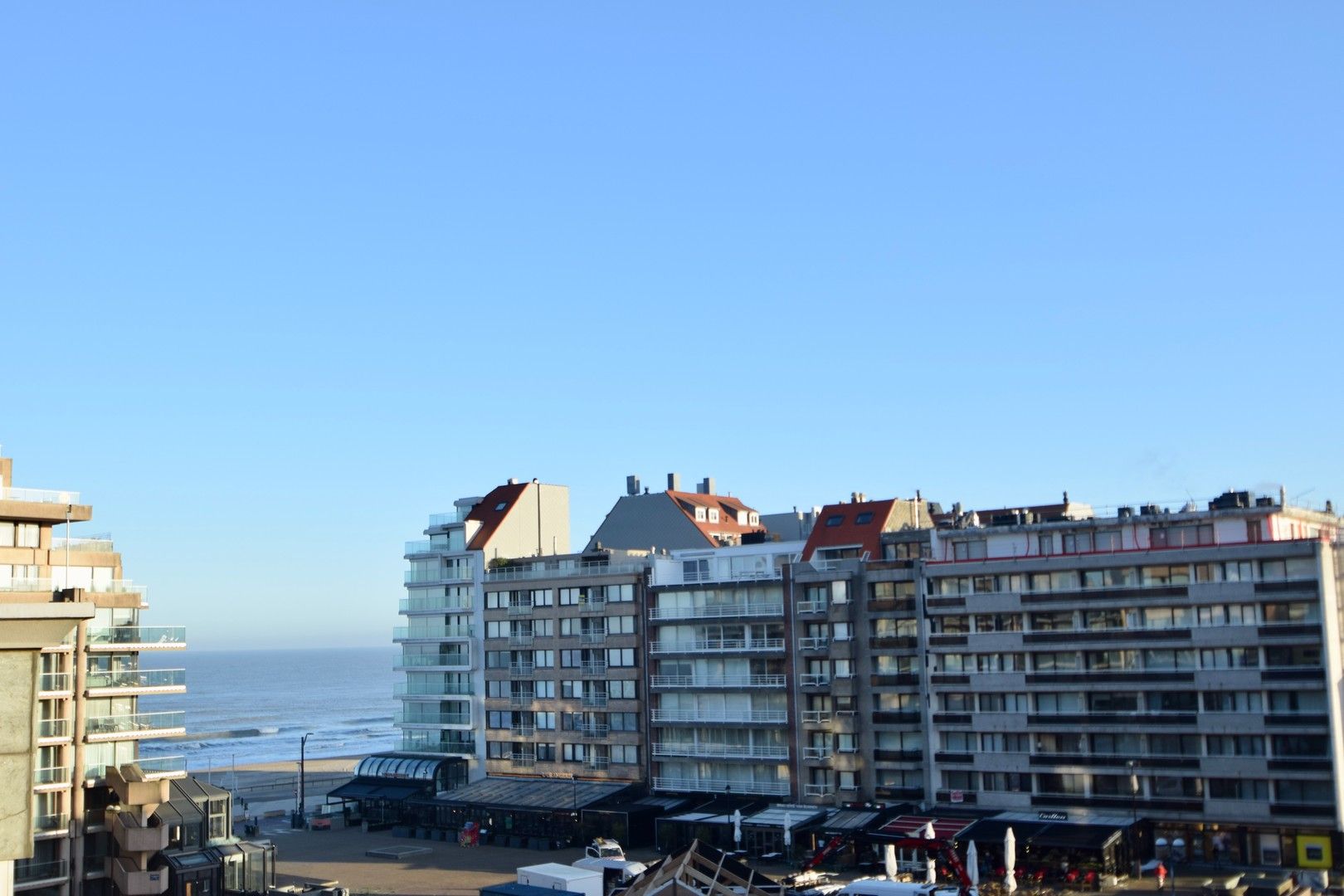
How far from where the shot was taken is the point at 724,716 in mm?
91312

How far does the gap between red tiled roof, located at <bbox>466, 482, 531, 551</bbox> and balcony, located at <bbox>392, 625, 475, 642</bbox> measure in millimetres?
6490

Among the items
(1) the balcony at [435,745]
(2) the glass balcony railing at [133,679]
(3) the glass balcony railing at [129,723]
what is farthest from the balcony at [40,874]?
(1) the balcony at [435,745]

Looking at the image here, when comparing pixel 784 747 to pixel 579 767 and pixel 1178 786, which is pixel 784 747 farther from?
pixel 1178 786

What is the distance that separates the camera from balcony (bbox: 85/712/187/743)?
214ft

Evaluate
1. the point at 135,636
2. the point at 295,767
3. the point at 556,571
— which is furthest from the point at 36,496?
the point at 295,767

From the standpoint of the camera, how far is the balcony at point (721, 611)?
3543 inches

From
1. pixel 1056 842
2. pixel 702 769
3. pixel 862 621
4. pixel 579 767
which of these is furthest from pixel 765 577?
pixel 1056 842

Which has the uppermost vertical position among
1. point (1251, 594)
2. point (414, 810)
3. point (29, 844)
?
point (1251, 594)

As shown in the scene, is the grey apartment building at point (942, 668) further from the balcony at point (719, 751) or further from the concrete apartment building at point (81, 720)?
the concrete apartment building at point (81, 720)

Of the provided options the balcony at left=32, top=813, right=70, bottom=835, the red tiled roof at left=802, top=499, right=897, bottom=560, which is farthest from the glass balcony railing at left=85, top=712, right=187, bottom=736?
the red tiled roof at left=802, top=499, right=897, bottom=560

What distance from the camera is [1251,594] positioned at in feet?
239

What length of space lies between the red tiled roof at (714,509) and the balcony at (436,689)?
2426 centimetres

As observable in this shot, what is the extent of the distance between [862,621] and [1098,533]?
50.9ft

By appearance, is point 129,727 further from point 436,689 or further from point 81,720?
point 436,689
